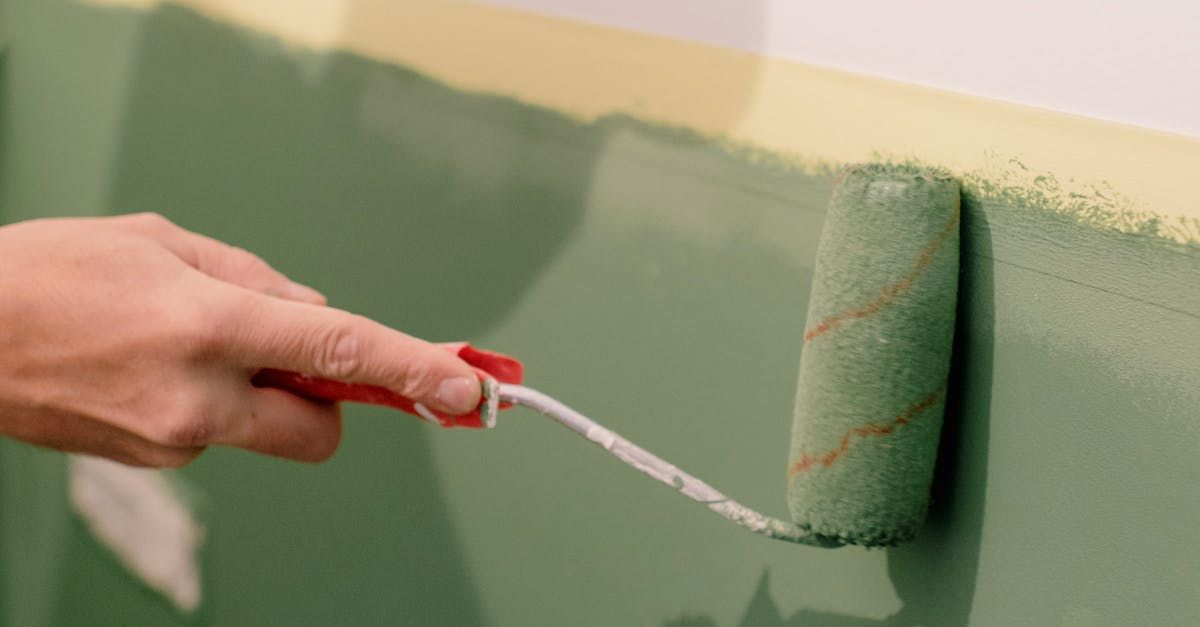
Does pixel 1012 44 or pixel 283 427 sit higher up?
pixel 1012 44

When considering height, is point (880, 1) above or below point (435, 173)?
above

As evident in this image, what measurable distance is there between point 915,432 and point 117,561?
102cm

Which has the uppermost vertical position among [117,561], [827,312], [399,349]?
[827,312]

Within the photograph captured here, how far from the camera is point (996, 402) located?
653 mm

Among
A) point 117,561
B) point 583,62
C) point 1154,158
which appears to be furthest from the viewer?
point 117,561

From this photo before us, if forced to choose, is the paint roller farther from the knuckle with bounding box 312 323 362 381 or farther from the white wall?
the knuckle with bounding box 312 323 362 381

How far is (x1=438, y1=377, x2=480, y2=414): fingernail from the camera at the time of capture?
2.31 feet

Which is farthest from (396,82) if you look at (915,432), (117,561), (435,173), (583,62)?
(117,561)

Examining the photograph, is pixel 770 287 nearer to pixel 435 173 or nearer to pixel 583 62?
pixel 583 62

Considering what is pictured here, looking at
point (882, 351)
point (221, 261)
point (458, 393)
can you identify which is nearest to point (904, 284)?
point (882, 351)

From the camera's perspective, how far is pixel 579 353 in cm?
89

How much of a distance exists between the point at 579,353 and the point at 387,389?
199mm

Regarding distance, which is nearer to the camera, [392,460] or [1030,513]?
[1030,513]

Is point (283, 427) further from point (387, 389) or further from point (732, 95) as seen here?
point (732, 95)
